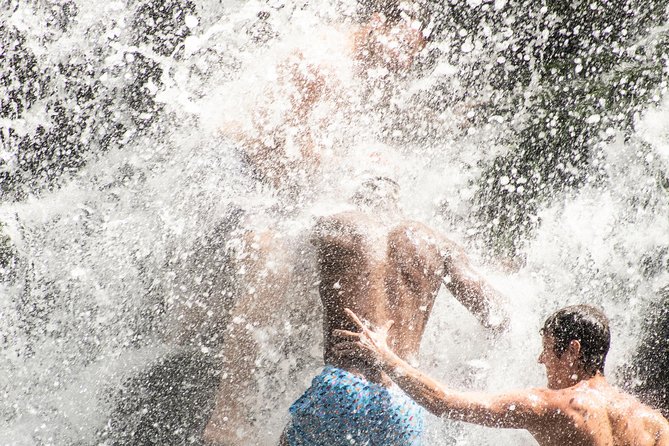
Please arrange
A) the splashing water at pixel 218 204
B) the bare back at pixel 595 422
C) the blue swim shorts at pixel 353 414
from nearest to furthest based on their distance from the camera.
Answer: the bare back at pixel 595 422
the blue swim shorts at pixel 353 414
the splashing water at pixel 218 204

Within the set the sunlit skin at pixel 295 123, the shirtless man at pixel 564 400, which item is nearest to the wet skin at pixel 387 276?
the shirtless man at pixel 564 400

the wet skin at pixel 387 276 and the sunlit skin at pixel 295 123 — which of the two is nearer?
the wet skin at pixel 387 276

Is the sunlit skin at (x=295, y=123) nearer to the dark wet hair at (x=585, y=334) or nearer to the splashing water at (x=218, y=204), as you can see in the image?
the splashing water at (x=218, y=204)

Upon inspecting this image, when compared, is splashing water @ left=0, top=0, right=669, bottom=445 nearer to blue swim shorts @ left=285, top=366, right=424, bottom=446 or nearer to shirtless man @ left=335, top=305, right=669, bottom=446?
blue swim shorts @ left=285, top=366, right=424, bottom=446

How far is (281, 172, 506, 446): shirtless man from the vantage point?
2.89 m

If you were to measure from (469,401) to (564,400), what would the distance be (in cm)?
37

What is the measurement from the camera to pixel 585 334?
2758 millimetres

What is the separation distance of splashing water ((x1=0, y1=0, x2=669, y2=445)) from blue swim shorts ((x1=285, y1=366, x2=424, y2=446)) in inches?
19.7

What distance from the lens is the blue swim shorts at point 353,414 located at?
288 cm

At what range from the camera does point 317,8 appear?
14.5 ft

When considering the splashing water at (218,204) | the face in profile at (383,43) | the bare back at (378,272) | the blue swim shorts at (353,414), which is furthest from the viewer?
the face in profile at (383,43)

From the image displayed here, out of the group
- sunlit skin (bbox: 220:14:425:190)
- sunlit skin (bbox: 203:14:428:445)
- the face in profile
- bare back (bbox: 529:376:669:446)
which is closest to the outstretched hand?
sunlit skin (bbox: 203:14:428:445)

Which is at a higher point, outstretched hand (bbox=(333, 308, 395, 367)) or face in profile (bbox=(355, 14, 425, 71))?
face in profile (bbox=(355, 14, 425, 71))

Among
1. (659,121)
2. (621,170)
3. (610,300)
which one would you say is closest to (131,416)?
(610,300)
